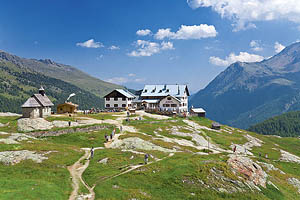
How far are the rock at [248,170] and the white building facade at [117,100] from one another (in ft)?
298

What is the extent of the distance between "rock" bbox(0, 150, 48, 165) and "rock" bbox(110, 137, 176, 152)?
20.7 meters

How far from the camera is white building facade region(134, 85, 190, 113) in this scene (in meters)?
135

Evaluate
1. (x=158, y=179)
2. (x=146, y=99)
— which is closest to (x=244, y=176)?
(x=158, y=179)

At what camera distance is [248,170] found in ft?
142

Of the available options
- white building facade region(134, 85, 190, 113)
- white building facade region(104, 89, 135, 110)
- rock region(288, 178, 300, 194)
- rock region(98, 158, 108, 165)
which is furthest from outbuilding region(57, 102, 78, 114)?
rock region(288, 178, 300, 194)

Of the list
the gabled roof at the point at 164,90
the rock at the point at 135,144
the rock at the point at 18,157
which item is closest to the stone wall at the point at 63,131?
the rock at the point at 135,144

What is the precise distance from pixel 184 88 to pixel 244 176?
108825 mm

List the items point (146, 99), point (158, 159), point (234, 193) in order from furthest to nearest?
1. point (146, 99)
2. point (158, 159)
3. point (234, 193)

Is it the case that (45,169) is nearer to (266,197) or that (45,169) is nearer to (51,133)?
(51,133)

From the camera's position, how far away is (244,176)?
41000mm

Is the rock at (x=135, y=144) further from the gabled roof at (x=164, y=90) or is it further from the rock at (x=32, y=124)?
the gabled roof at (x=164, y=90)

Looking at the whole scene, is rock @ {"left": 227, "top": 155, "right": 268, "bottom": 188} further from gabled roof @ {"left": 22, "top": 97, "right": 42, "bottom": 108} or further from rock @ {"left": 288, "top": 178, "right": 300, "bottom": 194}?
gabled roof @ {"left": 22, "top": 97, "right": 42, "bottom": 108}

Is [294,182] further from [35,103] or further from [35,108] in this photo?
[35,103]

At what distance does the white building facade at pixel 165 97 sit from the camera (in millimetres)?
135000
